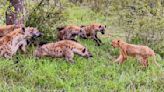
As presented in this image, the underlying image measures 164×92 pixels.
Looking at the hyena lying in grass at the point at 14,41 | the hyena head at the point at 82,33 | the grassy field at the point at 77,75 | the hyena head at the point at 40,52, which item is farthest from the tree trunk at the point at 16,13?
the hyena head at the point at 82,33

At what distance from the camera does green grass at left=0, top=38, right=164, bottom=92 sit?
7.66m

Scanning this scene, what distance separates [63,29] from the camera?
1042 centimetres

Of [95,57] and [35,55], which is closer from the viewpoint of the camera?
[35,55]

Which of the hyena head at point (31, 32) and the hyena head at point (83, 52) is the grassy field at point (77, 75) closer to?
the hyena head at point (83, 52)

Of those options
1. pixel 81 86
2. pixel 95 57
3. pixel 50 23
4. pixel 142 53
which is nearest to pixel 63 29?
pixel 50 23

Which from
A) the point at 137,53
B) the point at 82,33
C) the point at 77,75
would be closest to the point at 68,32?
the point at 82,33

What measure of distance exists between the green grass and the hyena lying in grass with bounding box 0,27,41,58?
0.21 m

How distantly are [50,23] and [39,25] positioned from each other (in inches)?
12.4

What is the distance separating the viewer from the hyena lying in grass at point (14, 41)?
8.77 meters

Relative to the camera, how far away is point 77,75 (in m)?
8.27

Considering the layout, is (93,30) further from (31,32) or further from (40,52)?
(40,52)

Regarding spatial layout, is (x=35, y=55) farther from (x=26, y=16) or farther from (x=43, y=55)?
(x=26, y=16)

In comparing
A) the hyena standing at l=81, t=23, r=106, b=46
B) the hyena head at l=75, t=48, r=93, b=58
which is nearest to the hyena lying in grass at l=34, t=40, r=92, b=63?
the hyena head at l=75, t=48, r=93, b=58

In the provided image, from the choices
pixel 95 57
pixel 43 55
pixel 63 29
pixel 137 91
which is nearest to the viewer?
pixel 137 91
